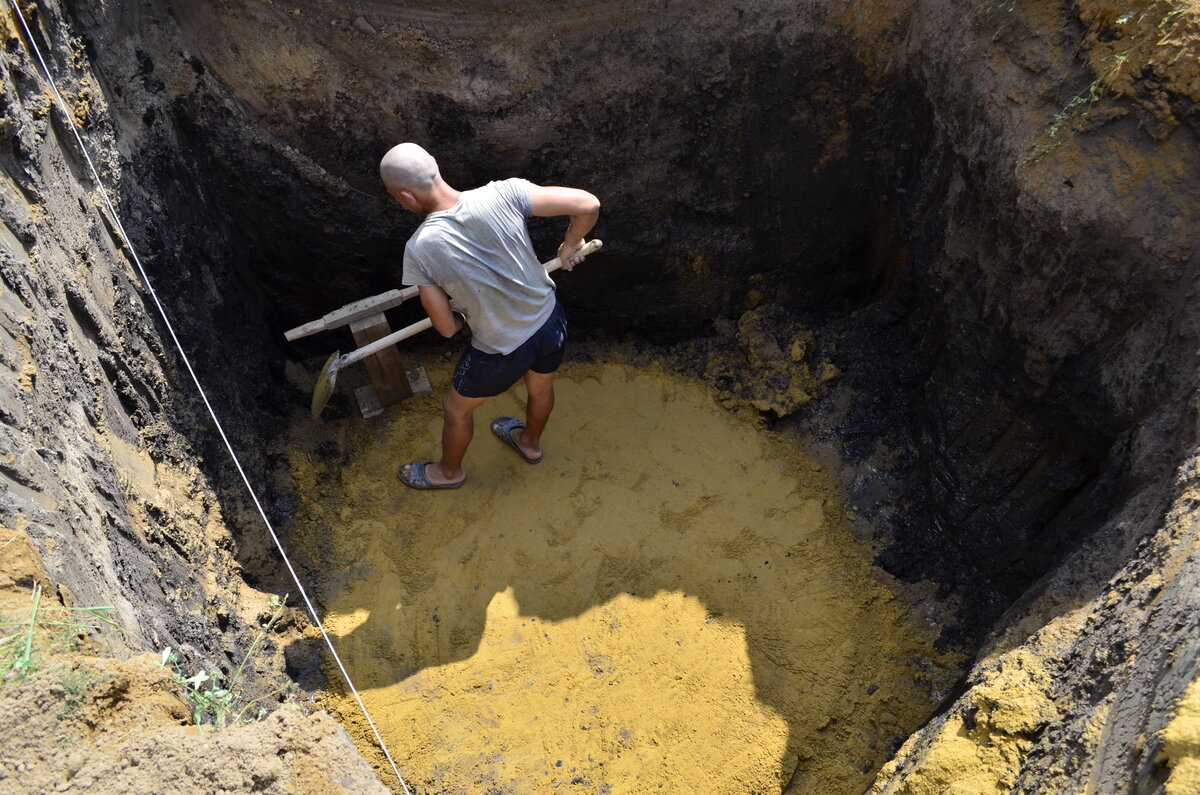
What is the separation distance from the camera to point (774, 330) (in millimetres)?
4273

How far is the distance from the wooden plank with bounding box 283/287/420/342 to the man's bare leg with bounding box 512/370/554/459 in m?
0.71

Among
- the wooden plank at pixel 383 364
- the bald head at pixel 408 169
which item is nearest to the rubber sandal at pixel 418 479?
the wooden plank at pixel 383 364

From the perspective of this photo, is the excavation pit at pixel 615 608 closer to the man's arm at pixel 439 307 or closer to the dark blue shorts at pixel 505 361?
the dark blue shorts at pixel 505 361

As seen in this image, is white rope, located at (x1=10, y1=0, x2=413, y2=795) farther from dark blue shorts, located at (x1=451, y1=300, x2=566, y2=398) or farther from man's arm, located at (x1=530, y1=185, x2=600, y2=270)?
man's arm, located at (x1=530, y1=185, x2=600, y2=270)

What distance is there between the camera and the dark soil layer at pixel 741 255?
7.98 feet

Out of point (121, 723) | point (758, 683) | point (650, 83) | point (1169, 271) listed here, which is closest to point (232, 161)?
point (650, 83)

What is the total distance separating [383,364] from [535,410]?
815 millimetres

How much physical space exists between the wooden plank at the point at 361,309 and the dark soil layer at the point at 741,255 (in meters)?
0.28

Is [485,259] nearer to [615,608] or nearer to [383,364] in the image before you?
[383,364]

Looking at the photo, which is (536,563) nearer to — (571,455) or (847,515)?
(571,455)

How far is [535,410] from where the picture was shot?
12.5ft

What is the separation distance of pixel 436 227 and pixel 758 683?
2.23m

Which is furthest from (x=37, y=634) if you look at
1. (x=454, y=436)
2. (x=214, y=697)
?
(x=454, y=436)

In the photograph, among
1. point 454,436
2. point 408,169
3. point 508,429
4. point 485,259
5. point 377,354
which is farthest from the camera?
point 508,429
